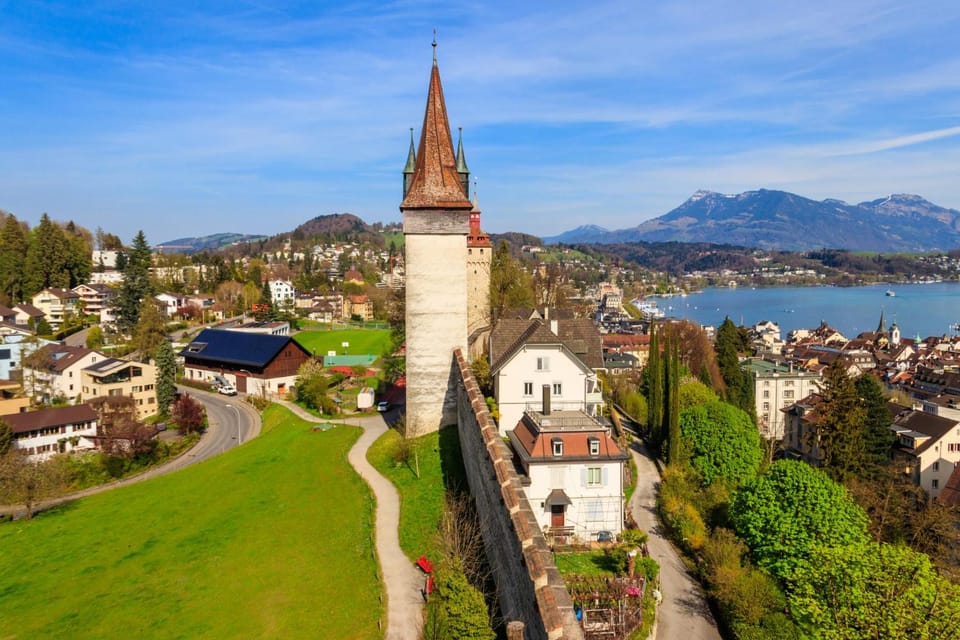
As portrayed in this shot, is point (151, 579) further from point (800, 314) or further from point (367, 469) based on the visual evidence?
point (800, 314)

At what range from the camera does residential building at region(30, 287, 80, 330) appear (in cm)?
7788

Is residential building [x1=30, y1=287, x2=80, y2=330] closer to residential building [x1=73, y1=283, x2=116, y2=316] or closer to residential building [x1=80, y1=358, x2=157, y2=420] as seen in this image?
residential building [x1=73, y1=283, x2=116, y2=316]

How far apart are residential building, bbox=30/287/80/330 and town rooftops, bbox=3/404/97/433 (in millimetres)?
44638

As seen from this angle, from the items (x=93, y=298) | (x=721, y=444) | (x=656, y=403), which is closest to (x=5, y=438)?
(x=656, y=403)

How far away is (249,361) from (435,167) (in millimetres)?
34251

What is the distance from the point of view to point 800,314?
594ft

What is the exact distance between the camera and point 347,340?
7838cm

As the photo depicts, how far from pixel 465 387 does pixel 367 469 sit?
6.52 metres

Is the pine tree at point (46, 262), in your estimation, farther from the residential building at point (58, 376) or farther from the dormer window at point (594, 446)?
the dormer window at point (594, 446)

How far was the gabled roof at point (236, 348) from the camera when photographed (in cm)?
5319

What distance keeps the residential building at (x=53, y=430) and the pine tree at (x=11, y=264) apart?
53.3 metres

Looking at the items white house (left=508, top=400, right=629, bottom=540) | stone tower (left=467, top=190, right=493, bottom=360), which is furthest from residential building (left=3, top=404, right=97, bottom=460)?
white house (left=508, top=400, right=629, bottom=540)

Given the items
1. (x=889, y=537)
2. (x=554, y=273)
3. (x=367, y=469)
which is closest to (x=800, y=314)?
(x=554, y=273)

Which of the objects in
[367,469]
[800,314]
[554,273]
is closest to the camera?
[367,469]
